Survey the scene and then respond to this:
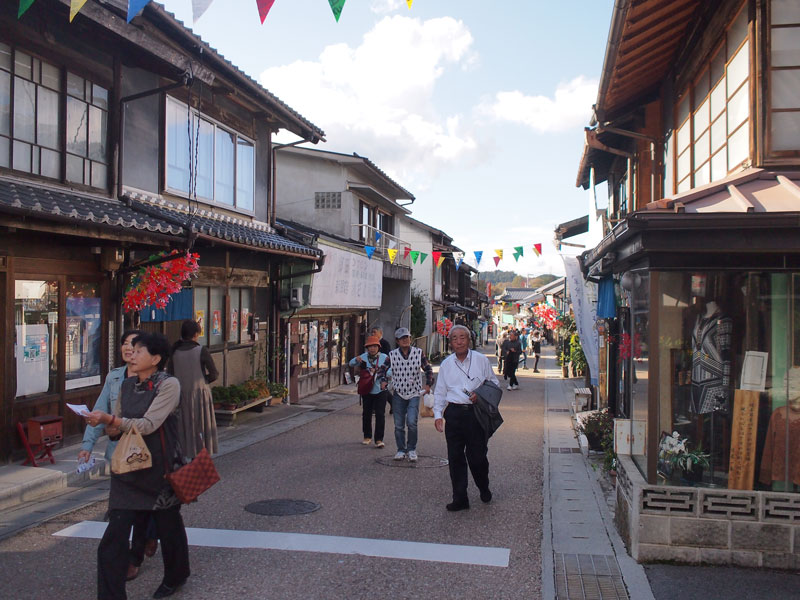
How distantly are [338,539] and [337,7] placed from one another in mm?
4588

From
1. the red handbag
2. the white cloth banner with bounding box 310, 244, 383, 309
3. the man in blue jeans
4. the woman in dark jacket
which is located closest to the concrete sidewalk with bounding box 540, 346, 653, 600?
the man in blue jeans

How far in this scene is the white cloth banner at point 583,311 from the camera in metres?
11.8

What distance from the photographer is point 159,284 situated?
1046 cm

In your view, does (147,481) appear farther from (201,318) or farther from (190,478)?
(201,318)

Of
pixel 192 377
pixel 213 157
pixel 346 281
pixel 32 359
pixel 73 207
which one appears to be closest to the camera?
pixel 73 207

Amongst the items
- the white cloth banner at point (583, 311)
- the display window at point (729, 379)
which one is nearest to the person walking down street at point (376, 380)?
the white cloth banner at point (583, 311)

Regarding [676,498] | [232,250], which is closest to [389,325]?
[232,250]

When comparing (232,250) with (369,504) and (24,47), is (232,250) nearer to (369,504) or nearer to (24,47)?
(24,47)

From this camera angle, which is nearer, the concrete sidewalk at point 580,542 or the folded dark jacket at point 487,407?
the concrete sidewalk at point 580,542

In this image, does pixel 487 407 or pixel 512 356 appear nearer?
pixel 487 407

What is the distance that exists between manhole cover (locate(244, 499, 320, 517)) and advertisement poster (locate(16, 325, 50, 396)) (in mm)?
3868

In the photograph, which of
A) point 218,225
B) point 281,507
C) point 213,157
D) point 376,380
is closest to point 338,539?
point 281,507

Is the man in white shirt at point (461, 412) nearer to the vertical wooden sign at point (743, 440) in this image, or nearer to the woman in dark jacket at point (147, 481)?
the vertical wooden sign at point (743, 440)

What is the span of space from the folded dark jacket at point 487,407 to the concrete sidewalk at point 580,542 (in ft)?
3.64
